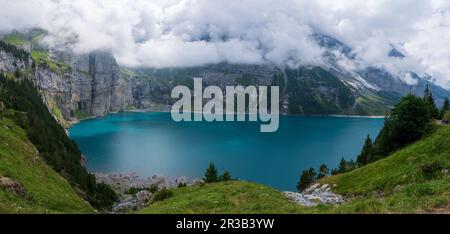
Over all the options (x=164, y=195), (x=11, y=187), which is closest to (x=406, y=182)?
(x=164, y=195)

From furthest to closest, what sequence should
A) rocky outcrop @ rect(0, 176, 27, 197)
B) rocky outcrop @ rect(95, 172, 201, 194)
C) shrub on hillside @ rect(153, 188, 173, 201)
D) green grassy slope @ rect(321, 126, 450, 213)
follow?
rocky outcrop @ rect(95, 172, 201, 194)
shrub on hillside @ rect(153, 188, 173, 201)
rocky outcrop @ rect(0, 176, 27, 197)
green grassy slope @ rect(321, 126, 450, 213)

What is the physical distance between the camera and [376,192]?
41469mm

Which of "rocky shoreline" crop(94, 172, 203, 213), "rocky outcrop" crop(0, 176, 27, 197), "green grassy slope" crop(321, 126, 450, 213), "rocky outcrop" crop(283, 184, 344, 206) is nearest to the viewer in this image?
"green grassy slope" crop(321, 126, 450, 213)

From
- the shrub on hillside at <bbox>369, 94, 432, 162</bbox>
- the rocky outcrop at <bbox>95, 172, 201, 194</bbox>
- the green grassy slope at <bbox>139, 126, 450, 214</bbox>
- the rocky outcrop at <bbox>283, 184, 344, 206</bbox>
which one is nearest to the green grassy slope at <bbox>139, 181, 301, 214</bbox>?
the green grassy slope at <bbox>139, 126, 450, 214</bbox>

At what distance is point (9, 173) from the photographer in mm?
43406

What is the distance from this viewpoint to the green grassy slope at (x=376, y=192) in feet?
59.4

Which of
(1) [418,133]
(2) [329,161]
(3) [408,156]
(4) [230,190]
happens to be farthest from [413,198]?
(2) [329,161]

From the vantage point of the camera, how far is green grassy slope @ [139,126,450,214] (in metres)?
18.1

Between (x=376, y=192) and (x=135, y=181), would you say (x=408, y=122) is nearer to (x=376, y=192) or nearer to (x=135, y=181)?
(x=376, y=192)

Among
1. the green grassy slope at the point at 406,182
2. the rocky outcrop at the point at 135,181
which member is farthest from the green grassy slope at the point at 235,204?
the rocky outcrop at the point at 135,181

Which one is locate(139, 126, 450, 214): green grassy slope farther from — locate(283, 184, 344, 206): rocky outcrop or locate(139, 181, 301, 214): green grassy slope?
locate(283, 184, 344, 206): rocky outcrop

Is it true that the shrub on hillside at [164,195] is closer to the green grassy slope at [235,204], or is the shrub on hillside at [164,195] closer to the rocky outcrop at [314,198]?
the rocky outcrop at [314,198]
